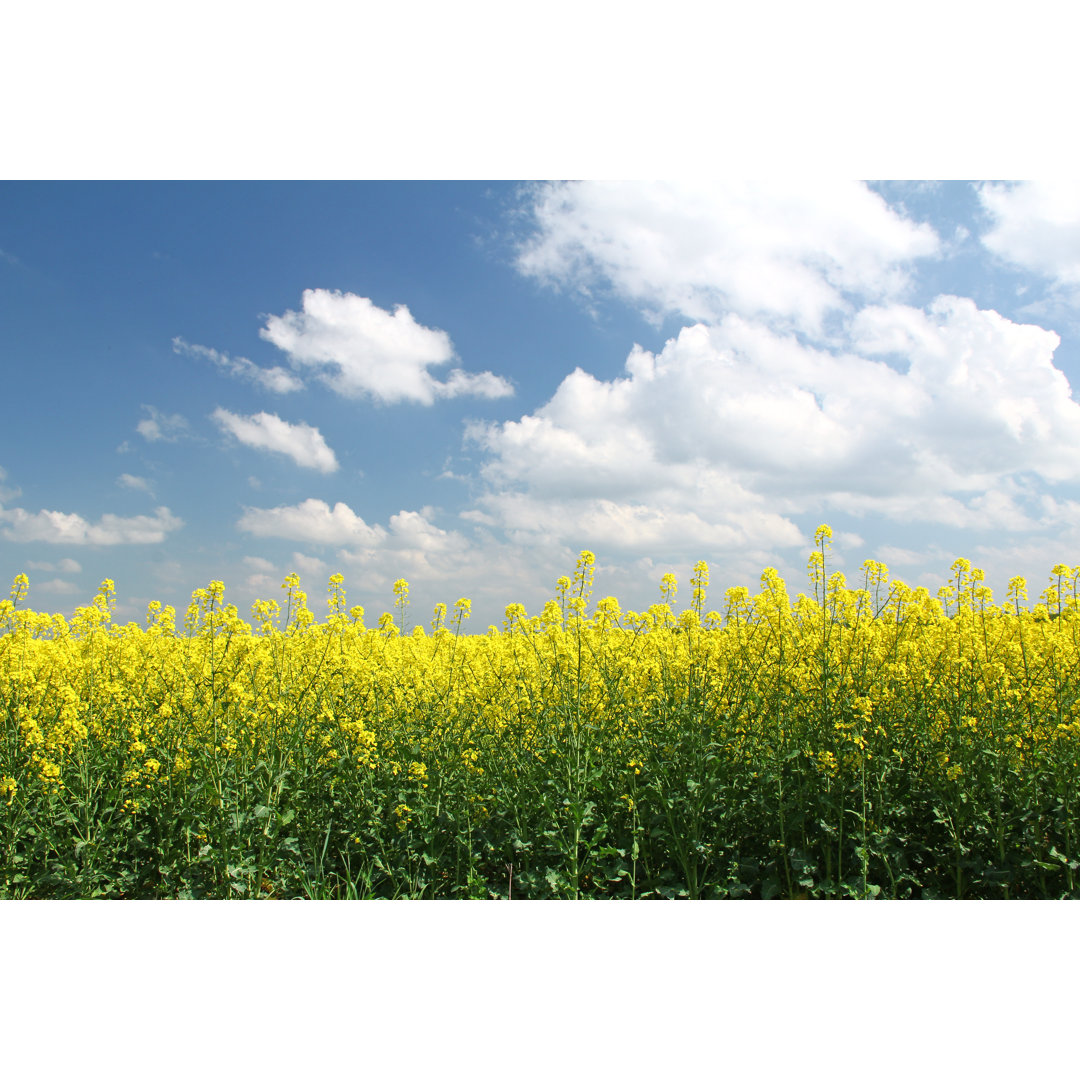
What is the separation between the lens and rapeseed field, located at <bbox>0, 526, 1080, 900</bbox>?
11.5 feet

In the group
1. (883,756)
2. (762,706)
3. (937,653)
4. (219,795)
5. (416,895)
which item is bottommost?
(416,895)

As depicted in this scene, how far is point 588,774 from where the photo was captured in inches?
145

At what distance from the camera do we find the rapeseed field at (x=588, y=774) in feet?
11.5

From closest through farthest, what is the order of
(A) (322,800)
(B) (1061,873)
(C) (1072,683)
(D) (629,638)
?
(B) (1061,873) → (A) (322,800) → (C) (1072,683) → (D) (629,638)

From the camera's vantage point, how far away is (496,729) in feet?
15.0

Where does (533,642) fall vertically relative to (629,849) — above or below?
above

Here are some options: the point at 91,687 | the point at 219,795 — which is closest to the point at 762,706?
the point at 219,795

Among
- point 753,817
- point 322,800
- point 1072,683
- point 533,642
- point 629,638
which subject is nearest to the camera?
point 753,817

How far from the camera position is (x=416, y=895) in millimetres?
3588

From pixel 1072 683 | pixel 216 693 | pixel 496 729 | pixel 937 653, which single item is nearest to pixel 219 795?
pixel 216 693

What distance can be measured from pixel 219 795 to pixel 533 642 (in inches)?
85.8

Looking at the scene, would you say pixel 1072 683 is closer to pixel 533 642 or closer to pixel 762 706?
pixel 762 706

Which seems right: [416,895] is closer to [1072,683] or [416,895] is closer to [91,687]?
[91,687]

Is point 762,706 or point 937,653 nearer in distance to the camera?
point 762,706
